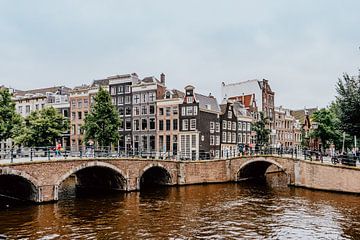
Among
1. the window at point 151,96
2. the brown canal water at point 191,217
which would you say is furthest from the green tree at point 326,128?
the window at point 151,96

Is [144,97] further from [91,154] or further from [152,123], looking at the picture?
[91,154]

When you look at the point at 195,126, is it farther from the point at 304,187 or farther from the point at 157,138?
the point at 304,187

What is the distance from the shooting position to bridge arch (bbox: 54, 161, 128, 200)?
33156 millimetres

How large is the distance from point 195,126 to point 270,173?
1373 cm

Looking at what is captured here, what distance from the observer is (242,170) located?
45.6m

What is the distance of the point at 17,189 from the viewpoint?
30078 millimetres

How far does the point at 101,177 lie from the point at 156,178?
6.50 metres

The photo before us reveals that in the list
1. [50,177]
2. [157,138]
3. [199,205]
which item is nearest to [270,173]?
[157,138]

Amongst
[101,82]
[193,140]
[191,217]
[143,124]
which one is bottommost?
[191,217]

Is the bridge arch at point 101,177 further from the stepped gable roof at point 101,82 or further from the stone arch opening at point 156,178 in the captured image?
the stepped gable roof at point 101,82

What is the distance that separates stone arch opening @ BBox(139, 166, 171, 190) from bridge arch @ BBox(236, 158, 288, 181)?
28.7 ft

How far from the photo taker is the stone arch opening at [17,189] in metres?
27.9

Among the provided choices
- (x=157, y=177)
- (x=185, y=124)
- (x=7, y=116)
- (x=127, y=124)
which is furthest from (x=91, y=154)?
(x=127, y=124)

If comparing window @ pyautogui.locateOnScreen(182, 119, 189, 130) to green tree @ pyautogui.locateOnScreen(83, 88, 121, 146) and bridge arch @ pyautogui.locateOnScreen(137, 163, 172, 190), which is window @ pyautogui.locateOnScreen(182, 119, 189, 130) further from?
bridge arch @ pyautogui.locateOnScreen(137, 163, 172, 190)
